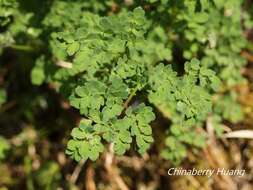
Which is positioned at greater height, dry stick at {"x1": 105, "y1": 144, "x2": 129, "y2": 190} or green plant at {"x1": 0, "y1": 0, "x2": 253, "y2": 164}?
green plant at {"x1": 0, "y1": 0, "x2": 253, "y2": 164}

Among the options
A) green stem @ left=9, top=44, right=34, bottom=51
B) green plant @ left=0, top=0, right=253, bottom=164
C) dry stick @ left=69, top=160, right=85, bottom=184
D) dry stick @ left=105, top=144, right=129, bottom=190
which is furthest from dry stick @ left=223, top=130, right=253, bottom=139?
green stem @ left=9, top=44, right=34, bottom=51

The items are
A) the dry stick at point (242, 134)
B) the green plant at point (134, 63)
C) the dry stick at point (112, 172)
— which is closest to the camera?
the green plant at point (134, 63)

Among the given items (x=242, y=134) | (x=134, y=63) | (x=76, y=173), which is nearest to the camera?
(x=134, y=63)

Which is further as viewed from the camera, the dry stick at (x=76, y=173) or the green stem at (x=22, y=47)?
the dry stick at (x=76, y=173)

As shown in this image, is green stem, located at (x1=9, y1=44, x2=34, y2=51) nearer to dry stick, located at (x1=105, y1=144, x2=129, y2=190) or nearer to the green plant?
the green plant

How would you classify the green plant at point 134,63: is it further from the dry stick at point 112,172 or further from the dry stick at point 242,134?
the dry stick at point 112,172

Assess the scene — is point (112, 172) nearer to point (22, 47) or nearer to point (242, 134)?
point (242, 134)

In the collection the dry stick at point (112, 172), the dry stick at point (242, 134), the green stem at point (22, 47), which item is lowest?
the dry stick at point (112, 172)

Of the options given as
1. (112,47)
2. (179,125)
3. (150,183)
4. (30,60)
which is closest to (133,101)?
(112,47)

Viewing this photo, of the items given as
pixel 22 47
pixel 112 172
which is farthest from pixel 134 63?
pixel 112 172

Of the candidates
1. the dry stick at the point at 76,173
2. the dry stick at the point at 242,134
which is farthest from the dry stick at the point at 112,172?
the dry stick at the point at 242,134

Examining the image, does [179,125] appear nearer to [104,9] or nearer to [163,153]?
[163,153]
